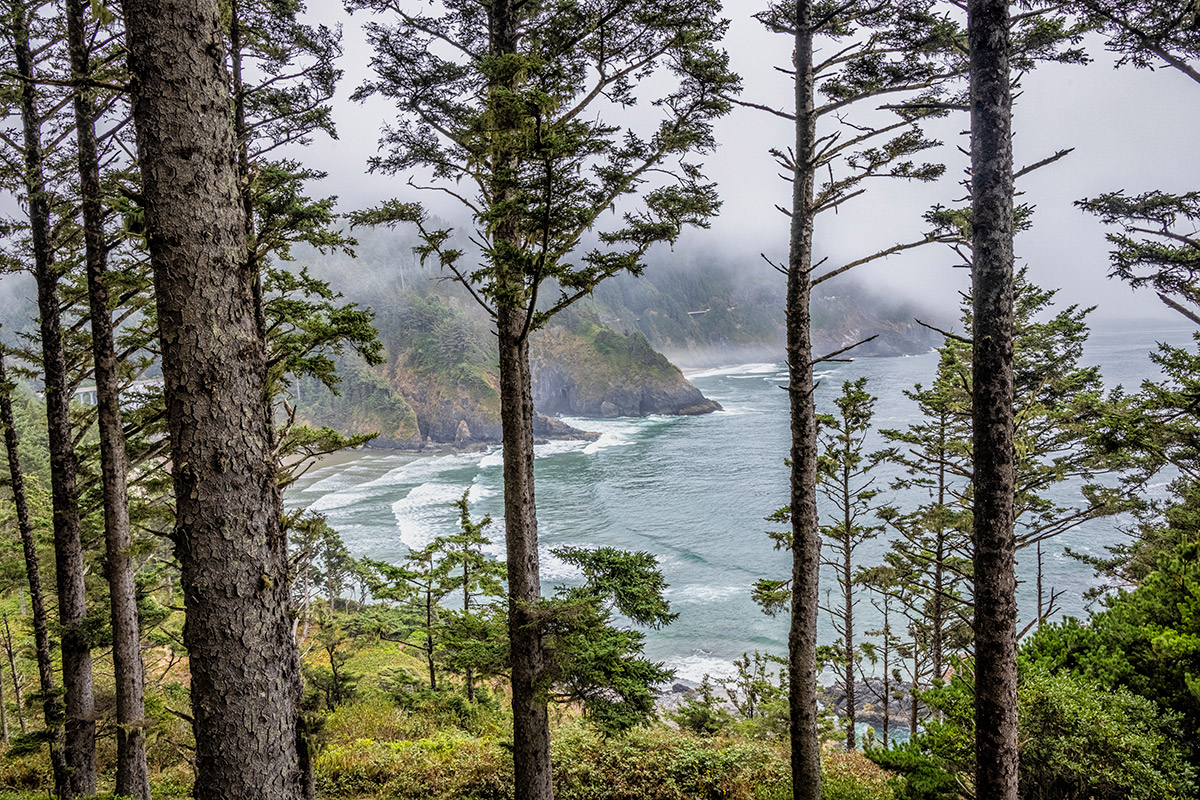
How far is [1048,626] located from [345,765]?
33.0 ft

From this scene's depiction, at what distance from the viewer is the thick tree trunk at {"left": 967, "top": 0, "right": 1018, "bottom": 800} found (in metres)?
3.61

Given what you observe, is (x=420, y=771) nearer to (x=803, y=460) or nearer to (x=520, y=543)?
(x=520, y=543)

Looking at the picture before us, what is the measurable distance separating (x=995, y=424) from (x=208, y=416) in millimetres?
4396

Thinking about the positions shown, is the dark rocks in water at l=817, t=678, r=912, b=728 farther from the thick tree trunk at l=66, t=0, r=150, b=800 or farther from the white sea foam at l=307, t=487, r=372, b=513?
the white sea foam at l=307, t=487, r=372, b=513

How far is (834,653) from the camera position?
531 inches

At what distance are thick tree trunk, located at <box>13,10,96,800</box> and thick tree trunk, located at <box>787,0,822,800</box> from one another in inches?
305

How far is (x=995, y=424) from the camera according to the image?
3.63m

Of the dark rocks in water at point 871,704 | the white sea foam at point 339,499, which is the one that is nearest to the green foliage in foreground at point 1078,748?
the dark rocks in water at point 871,704

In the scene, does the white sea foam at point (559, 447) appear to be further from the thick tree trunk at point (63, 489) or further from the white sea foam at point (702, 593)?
the thick tree trunk at point (63, 489)

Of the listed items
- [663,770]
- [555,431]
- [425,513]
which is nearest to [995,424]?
[663,770]

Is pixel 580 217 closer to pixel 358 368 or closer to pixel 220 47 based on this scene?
pixel 220 47

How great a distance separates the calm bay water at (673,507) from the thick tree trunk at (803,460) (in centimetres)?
1790

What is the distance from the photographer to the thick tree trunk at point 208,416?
7.26 feet

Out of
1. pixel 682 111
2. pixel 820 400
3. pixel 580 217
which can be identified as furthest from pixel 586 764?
pixel 820 400
